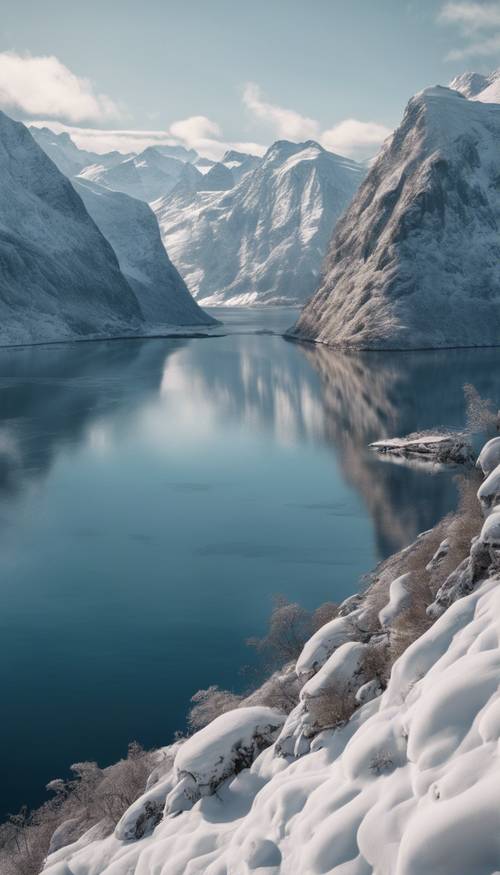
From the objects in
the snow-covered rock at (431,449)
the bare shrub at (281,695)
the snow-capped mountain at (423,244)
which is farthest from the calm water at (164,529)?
the snow-capped mountain at (423,244)

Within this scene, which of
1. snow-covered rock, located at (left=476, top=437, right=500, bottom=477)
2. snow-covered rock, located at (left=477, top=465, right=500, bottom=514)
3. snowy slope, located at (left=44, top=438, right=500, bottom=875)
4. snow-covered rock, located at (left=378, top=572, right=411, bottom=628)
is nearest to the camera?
snowy slope, located at (left=44, top=438, right=500, bottom=875)

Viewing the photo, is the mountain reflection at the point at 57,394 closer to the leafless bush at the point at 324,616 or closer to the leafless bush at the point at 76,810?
the leafless bush at the point at 324,616

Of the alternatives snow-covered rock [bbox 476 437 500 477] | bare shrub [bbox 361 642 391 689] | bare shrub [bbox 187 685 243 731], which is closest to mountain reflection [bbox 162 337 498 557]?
bare shrub [bbox 187 685 243 731]

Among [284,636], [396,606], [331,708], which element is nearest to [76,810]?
[331,708]

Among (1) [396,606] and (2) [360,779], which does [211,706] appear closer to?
(1) [396,606]

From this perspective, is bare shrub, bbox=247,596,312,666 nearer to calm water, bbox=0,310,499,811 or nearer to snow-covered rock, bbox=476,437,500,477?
calm water, bbox=0,310,499,811

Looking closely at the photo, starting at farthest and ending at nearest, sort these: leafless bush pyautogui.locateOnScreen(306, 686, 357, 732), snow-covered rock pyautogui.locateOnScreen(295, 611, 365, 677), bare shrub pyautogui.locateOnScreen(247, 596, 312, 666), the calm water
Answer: bare shrub pyautogui.locateOnScreen(247, 596, 312, 666) → the calm water → snow-covered rock pyautogui.locateOnScreen(295, 611, 365, 677) → leafless bush pyautogui.locateOnScreen(306, 686, 357, 732)
